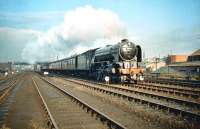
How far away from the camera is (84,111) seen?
13055 millimetres

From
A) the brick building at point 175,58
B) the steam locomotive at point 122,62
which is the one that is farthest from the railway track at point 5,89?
the brick building at point 175,58

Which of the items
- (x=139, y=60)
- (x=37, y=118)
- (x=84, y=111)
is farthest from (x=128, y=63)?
(x=37, y=118)

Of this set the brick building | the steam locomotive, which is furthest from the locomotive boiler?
the brick building

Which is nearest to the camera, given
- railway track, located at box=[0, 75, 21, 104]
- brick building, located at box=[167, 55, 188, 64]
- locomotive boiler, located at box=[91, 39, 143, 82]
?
railway track, located at box=[0, 75, 21, 104]

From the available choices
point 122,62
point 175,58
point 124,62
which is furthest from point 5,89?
point 175,58

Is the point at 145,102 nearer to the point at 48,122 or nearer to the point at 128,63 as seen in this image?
the point at 48,122

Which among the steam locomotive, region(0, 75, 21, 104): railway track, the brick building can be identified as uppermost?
the brick building

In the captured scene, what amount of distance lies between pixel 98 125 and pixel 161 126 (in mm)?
2187

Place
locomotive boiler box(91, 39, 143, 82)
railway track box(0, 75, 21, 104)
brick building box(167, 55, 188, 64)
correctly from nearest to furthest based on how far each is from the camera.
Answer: railway track box(0, 75, 21, 104) → locomotive boiler box(91, 39, 143, 82) → brick building box(167, 55, 188, 64)

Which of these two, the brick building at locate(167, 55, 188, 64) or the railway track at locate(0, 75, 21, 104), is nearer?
the railway track at locate(0, 75, 21, 104)

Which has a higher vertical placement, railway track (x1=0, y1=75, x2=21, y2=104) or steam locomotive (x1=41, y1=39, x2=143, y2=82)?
steam locomotive (x1=41, y1=39, x2=143, y2=82)

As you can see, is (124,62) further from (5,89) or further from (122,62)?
(5,89)

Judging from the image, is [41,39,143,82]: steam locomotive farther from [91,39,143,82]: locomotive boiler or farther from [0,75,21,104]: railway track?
[0,75,21,104]: railway track

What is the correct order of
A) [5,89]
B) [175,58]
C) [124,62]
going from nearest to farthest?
1. [124,62]
2. [5,89]
3. [175,58]
